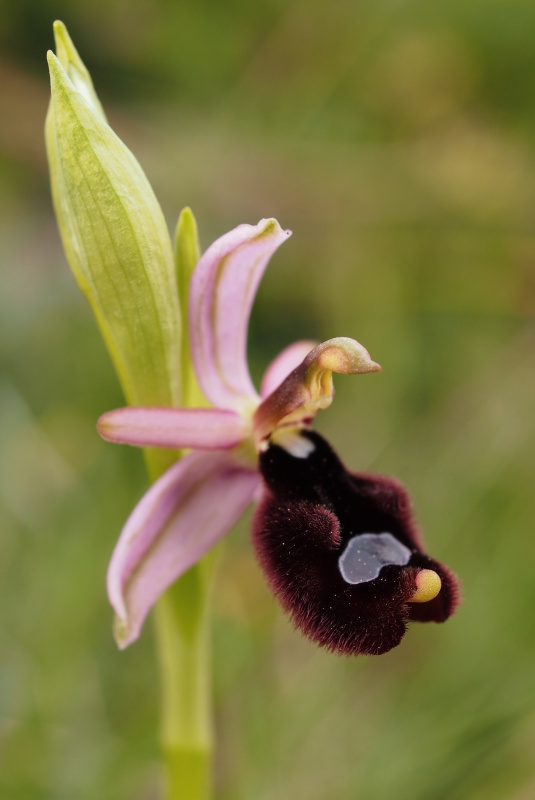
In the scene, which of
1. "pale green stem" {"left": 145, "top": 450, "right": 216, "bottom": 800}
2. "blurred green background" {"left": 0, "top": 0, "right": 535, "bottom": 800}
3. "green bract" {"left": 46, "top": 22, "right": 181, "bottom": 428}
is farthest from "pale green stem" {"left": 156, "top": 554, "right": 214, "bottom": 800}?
"blurred green background" {"left": 0, "top": 0, "right": 535, "bottom": 800}

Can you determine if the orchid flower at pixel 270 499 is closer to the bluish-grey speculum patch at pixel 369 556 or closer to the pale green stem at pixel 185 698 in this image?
the bluish-grey speculum patch at pixel 369 556

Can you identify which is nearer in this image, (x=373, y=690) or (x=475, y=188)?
(x=373, y=690)

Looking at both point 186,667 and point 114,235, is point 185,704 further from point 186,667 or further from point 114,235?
point 114,235

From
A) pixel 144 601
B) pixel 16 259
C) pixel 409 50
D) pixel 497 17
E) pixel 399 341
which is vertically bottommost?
pixel 16 259

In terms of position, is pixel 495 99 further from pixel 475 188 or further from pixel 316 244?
pixel 316 244

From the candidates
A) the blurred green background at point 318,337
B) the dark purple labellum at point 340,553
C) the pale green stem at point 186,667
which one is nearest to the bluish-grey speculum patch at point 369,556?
the dark purple labellum at point 340,553

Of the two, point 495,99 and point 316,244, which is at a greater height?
point 495,99

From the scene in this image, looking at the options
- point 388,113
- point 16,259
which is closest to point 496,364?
point 388,113

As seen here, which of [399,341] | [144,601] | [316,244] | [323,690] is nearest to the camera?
[144,601]
